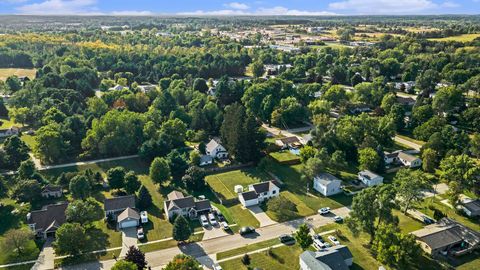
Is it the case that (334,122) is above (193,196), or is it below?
above

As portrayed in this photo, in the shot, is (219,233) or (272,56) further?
(272,56)

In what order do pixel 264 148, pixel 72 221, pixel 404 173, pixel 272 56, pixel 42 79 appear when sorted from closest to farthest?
pixel 72 221
pixel 404 173
pixel 264 148
pixel 42 79
pixel 272 56

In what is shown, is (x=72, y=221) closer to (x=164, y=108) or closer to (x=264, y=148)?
(x=264, y=148)

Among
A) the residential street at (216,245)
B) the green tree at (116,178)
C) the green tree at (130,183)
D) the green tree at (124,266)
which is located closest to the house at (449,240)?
the residential street at (216,245)

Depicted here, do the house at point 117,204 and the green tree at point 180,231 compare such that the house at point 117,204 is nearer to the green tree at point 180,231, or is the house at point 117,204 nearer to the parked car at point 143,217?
the parked car at point 143,217

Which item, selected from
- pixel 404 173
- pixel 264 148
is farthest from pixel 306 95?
pixel 404 173

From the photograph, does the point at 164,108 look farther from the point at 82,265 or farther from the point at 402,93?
the point at 402,93

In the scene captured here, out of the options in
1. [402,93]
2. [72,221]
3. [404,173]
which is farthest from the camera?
[402,93]
